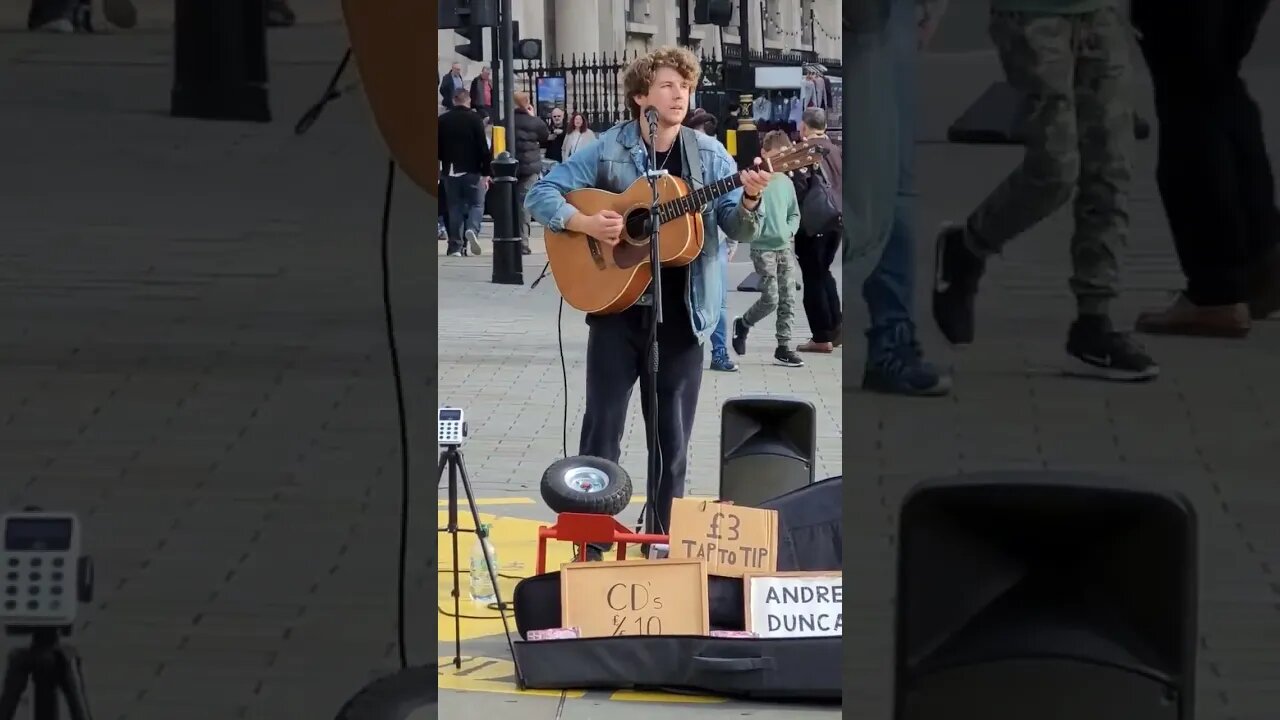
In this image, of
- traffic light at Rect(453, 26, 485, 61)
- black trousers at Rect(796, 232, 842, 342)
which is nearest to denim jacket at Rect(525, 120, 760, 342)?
black trousers at Rect(796, 232, 842, 342)

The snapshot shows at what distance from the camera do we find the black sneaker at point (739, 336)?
1048cm

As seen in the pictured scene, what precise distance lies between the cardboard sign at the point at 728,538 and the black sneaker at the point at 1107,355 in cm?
275

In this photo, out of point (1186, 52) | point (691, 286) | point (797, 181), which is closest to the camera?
point (1186, 52)

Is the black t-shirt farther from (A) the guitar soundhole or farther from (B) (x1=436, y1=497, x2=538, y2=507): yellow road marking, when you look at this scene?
(B) (x1=436, y1=497, x2=538, y2=507): yellow road marking

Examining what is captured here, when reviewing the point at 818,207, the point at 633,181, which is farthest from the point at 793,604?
the point at 818,207

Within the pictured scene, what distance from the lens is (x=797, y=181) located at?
10.4 meters

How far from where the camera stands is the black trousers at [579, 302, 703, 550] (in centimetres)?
566

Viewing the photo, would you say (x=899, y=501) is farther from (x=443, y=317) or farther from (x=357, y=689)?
(x=443, y=317)

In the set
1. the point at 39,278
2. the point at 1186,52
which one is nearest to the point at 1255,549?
the point at 1186,52

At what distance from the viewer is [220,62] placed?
2.20 metres

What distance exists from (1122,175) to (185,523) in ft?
4.06

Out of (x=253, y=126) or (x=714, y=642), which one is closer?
(x=253, y=126)

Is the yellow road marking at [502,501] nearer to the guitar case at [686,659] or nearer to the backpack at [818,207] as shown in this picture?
the guitar case at [686,659]

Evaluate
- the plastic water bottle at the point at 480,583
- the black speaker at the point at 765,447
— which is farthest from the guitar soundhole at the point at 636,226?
the plastic water bottle at the point at 480,583
